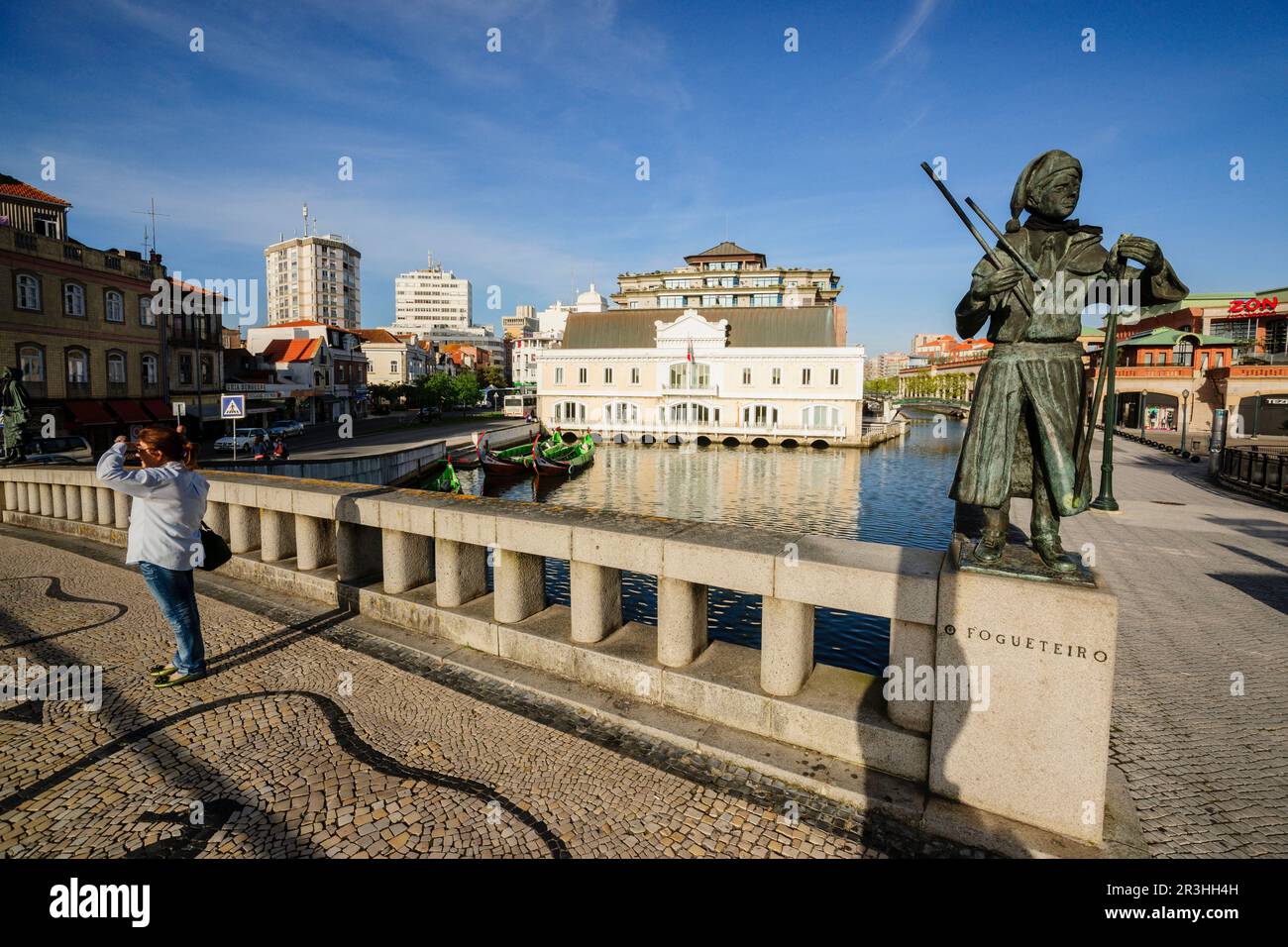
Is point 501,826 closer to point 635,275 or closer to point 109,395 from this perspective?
point 109,395

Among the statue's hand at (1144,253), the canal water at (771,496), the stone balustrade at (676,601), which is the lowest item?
the canal water at (771,496)

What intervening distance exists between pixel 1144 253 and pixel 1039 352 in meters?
0.91

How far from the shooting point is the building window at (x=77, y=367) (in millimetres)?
37312

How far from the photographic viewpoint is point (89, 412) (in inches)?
1487

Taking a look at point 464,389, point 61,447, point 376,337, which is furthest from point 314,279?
point 61,447

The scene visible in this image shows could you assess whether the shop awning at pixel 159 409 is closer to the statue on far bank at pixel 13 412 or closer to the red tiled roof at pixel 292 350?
the red tiled roof at pixel 292 350

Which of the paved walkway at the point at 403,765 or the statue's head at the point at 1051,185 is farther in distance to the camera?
the statue's head at the point at 1051,185

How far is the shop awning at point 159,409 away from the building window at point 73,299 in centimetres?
619

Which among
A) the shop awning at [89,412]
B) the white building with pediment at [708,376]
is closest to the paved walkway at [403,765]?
the shop awning at [89,412]

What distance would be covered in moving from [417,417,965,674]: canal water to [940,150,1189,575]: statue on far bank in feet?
18.9

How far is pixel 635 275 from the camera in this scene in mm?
108750

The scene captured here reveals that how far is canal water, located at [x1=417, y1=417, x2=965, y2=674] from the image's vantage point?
1469 centimetres

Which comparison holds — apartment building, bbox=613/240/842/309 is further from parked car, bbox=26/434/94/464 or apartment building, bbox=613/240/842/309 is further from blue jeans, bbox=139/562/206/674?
blue jeans, bbox=139/562/206/674

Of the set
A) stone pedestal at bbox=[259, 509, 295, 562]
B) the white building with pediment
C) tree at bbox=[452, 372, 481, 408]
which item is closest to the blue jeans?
stone pedestal at bbox=[259, 509, 295, 562]
